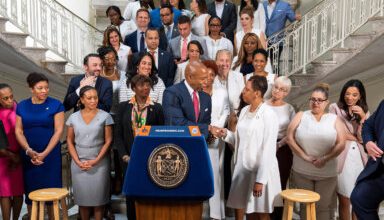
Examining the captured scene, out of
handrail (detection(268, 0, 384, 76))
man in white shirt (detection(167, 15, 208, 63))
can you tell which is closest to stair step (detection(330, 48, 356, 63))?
handrail (detection(268, 0, 384, 76))

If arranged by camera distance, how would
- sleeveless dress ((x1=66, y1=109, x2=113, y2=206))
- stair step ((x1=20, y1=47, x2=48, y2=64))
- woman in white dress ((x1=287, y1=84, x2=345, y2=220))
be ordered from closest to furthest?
woman in white dress ((x1=287, y1=84, x2=345, y2=220))
sleeveless dress ((x1=66, y1=109, x2=113, y2=206))
stair step ((x1=20, y1=47, x2=48, y2=64))

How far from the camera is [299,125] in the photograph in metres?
3.26

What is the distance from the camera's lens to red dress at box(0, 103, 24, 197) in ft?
11.1

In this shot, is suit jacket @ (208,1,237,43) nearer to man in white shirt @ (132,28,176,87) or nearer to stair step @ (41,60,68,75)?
man in white shirt @ (132,28,176,87)

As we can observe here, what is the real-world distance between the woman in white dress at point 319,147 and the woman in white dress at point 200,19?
2.00 meters

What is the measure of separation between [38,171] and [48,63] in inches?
97.8

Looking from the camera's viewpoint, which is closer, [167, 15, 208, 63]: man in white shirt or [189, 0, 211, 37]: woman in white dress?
[167, 15, 208, 63]: man in white shirt

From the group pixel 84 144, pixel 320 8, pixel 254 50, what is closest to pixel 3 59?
pixel 84 144

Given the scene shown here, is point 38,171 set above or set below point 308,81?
below

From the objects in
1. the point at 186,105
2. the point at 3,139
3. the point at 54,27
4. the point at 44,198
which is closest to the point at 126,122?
the point at 186,105

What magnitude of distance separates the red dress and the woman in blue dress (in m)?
0.07

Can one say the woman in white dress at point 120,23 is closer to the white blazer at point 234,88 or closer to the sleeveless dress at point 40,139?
the white blazer at point 234,88

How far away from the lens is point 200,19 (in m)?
4.93

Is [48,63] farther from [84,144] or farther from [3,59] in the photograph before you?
[84,144]
